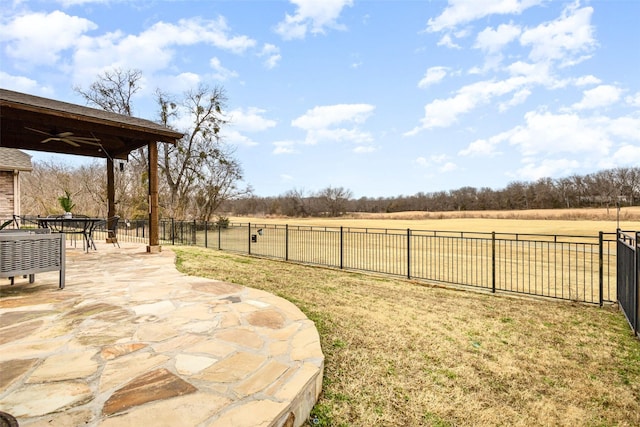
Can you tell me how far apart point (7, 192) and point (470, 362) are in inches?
645

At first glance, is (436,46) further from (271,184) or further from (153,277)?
(271,184)

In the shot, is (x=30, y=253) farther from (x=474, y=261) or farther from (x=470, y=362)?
(x=474, y=261)

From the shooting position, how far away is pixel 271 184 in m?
48.1

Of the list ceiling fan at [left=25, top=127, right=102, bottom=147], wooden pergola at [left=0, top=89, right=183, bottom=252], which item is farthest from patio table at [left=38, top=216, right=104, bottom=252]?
ceiling fan at [left=25, top=127, right=102, bottom=147]

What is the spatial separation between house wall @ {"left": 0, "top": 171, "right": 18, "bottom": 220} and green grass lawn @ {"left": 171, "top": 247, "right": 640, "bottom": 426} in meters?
13.0

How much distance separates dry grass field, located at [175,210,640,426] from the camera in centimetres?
188

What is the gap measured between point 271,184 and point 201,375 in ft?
155

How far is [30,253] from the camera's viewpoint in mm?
3316

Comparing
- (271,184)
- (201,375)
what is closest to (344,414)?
(201,375)

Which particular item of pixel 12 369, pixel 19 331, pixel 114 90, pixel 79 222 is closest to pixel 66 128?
pixel 79 222

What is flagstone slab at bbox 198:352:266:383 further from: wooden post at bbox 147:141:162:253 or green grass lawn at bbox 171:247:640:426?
wooden post at bbox 147:141:162:253

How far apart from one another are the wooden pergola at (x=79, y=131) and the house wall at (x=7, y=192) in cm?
520

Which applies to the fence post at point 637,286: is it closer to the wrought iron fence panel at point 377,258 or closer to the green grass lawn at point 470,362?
the green grass lawn at point 470,362

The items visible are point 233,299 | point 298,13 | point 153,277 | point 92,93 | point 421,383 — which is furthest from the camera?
point 92,93
